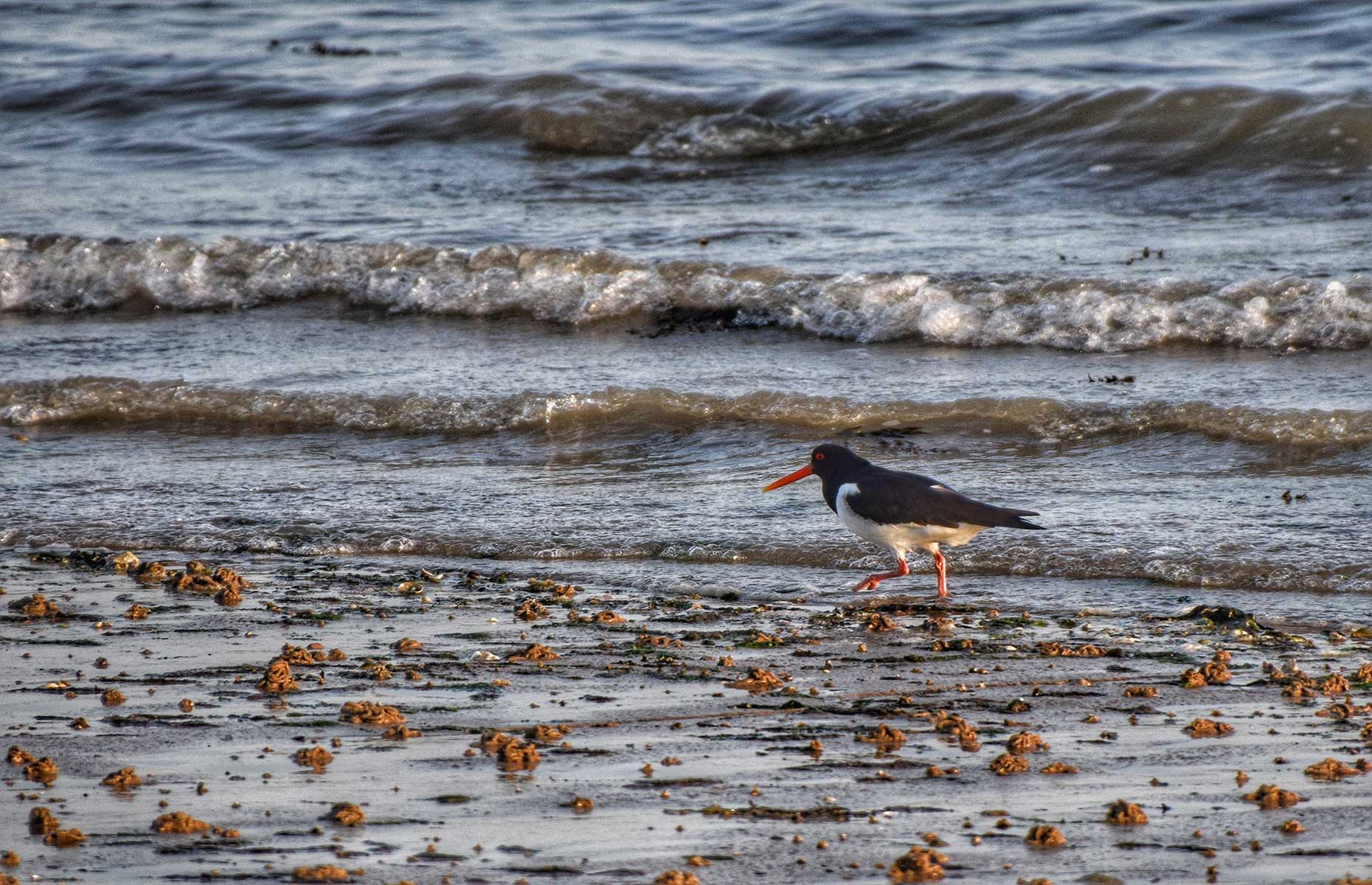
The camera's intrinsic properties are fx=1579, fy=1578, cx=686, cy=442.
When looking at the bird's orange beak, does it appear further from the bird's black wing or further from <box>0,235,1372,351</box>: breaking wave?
<box>0,235,1372,351</box>: breaking wave

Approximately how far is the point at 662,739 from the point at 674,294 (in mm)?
7042

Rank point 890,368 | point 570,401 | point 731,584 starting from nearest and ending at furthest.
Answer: point 731,584
point 570,401
point 890,368

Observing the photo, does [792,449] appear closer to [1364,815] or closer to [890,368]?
[890,368]

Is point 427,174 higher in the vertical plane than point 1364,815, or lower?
higher

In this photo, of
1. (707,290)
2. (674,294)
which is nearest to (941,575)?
(707,290)

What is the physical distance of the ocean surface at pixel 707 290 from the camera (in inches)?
270

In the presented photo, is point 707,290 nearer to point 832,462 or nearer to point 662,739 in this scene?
point 832,462

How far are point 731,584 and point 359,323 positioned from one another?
6031mm

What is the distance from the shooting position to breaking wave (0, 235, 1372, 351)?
31.4 feet

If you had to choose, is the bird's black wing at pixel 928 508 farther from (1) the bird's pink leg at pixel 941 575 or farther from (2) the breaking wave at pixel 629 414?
(2) the breaking wave at pixel 629 414

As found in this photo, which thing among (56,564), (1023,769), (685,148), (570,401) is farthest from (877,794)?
(685,148)

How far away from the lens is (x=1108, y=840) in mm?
3484

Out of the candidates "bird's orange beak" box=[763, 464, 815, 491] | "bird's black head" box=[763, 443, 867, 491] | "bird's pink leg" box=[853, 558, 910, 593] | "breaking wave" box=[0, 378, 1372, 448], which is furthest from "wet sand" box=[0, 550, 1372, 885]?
"breaking wave" box=[0, 378, 1372, 448]

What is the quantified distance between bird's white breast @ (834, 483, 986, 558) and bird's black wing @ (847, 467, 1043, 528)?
2 centimetres
